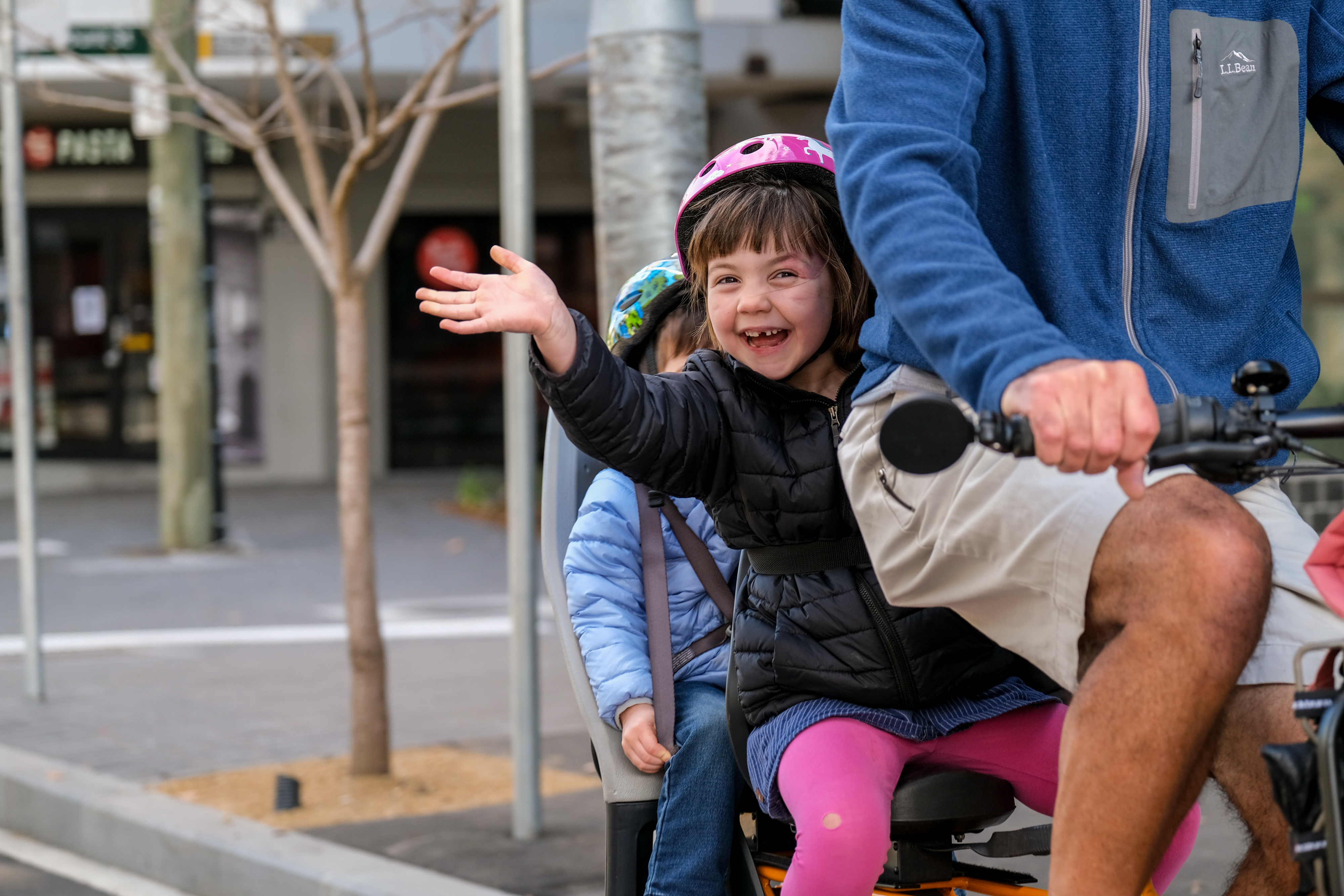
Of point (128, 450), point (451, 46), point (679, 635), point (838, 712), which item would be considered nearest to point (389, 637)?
point (451, 46)

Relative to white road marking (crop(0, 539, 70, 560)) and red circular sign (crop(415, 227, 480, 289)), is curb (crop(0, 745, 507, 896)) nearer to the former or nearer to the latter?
white road marking (crop(0, 539, 70, 560))

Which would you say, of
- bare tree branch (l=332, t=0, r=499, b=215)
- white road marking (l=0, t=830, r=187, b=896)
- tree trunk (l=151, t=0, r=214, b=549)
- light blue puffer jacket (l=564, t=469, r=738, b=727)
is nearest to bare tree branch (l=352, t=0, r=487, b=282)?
bare tree branch (l=332, t=0, r=499, b=215)

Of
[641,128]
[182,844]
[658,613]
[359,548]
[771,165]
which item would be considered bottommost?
[182,844]

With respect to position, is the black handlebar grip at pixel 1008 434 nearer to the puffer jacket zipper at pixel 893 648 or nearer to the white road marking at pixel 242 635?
the puffer jacket zipper at pixel 893 648

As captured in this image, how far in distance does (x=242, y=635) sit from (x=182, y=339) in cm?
415

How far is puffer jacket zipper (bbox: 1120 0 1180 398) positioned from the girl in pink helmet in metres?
0.53

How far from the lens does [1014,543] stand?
1871mm

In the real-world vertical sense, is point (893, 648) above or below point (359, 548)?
above

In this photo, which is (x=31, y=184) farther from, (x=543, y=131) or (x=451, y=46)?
(x=451, y=46)

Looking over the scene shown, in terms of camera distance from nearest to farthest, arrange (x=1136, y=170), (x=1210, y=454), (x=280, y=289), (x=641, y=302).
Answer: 1. (x=1210, y=454)
2. (x=1136, y=170)
3. (x=641, y=302)
4. (x=280, y=289)

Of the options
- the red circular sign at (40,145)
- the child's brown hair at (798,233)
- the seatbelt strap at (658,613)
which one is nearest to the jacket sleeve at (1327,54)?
the child's brown hair at (798,233)

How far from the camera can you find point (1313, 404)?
845cm

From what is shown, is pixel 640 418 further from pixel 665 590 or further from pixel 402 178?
pixel 402 178

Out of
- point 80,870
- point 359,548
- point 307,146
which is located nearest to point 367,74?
point 307,146
